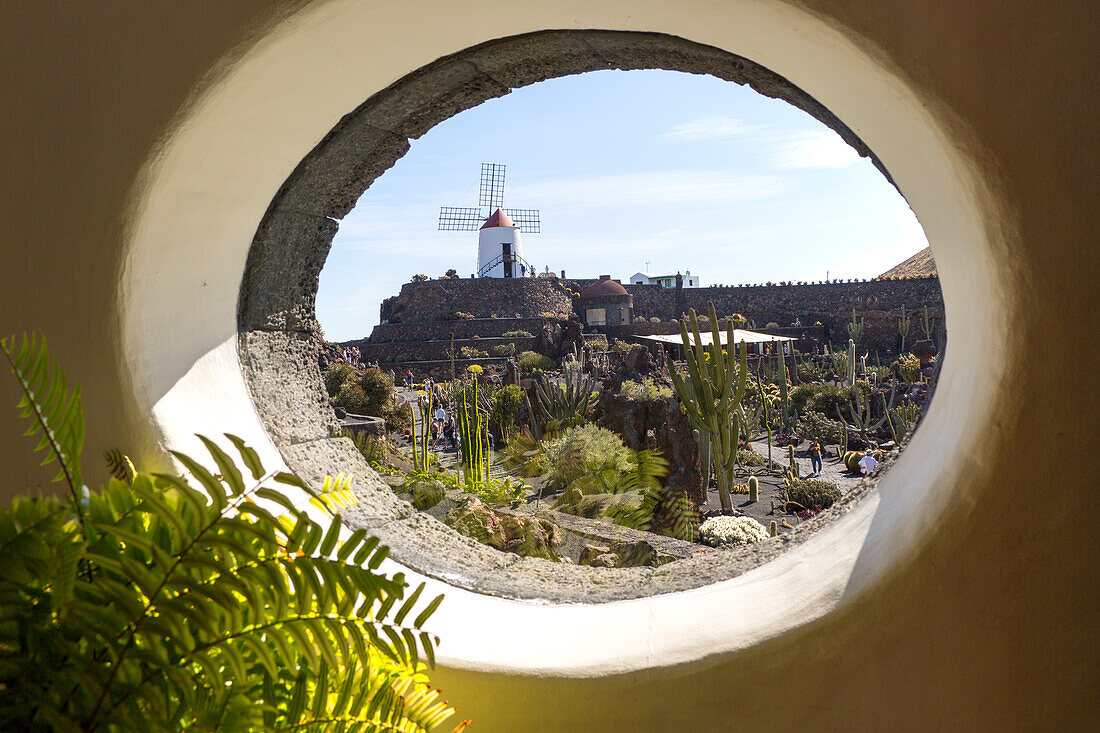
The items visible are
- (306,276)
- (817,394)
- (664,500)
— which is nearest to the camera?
(306,276)

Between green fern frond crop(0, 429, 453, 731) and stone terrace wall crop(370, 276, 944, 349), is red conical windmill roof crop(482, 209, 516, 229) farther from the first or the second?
green fern frond crop(0, 429, 453, 731)

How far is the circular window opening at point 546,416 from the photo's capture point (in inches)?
55.6

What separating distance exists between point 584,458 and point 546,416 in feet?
10.8

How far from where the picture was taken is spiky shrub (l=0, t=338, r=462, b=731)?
66 cm

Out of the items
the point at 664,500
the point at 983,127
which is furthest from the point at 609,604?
the point at 664,500

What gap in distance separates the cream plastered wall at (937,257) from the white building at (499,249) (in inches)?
1348

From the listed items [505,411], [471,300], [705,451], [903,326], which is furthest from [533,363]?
[903,326]

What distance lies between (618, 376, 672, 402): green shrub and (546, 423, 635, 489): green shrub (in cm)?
157

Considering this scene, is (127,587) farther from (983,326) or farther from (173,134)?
(983,326)

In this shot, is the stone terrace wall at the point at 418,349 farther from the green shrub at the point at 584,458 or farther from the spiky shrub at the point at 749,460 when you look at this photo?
the green shrub at the point at 584,458

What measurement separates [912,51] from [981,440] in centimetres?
53

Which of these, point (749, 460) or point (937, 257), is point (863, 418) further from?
point (937, 257)

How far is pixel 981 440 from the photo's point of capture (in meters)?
1.00

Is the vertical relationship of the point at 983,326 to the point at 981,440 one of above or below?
above
